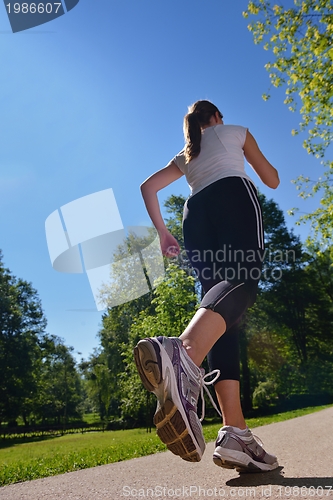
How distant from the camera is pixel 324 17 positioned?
9.65 meters

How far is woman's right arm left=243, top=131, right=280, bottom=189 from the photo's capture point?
2.04 m

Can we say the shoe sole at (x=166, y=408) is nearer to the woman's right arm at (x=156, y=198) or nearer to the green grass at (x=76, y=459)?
the woman's right arm at (x=156, y=198)

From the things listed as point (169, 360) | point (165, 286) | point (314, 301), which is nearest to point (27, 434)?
point (314, 301)

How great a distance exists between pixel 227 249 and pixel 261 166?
0.63 meters

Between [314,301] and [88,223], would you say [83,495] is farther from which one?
[314,301]

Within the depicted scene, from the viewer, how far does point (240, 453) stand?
1627 mm

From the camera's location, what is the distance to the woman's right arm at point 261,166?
204cm

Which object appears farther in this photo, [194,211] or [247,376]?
[247,376]

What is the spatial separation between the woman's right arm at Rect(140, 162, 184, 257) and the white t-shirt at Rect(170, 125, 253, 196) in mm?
109

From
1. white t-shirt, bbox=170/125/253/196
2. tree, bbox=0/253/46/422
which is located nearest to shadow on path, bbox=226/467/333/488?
white t-shirt, bbox=170/125/253/196

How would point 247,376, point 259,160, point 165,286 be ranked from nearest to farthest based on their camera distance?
1. point 259,160
2. point 165,286
3. point 247,376

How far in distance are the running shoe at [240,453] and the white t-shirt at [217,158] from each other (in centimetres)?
109

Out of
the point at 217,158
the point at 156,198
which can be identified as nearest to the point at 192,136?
the point at 217,158

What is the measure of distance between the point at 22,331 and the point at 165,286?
932 inches
